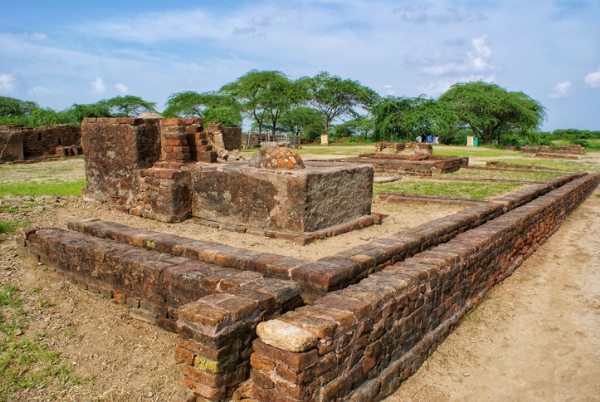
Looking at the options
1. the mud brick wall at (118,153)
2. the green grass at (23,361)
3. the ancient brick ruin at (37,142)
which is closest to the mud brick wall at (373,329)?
the green grass at (23,361)

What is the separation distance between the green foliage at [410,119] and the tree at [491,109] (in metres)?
2.66

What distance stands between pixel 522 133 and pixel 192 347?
4290 centimetres

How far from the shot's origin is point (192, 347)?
2.37 m

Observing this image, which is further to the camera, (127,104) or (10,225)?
(127,104)

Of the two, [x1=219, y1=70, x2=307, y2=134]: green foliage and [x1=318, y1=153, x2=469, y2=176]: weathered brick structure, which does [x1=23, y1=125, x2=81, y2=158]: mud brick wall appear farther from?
[x1=219, y1=70, x2=307, y2=134]: green foliage

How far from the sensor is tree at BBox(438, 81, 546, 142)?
1428 inches

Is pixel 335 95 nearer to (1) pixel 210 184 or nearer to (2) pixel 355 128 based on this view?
(2) pixel 355 128

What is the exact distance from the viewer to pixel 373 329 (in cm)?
259

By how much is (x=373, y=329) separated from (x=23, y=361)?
2.19 m

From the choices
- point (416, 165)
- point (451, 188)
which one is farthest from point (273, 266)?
point (416, 165)

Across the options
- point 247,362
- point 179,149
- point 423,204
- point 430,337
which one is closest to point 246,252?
point 247,362

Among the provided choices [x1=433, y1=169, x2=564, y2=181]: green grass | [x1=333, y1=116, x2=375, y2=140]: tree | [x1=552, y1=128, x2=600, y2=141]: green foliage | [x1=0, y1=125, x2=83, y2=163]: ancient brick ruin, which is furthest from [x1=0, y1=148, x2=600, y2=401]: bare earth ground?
[x1=552, y1=128, x2=600, y2=141]: green foliage

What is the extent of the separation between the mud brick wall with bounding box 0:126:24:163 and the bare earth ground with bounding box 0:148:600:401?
11294 millimetres

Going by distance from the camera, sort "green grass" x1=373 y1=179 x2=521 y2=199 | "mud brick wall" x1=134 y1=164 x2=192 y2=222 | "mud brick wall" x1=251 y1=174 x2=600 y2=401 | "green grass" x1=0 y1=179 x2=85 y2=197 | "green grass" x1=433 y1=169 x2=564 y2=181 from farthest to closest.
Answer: "green grass" x1=433 y1=169 x2=564 y2=181
"green grass" x1=373 y1=179 x2=521 y2=199
"green grass" x1=0 y1=179 x2=85 y2=197
"mud brick wall" x1=134 y1=164 x2=192 y2=222
"mud brick wall" x1=251 y1=174 x2=600 y2=401
